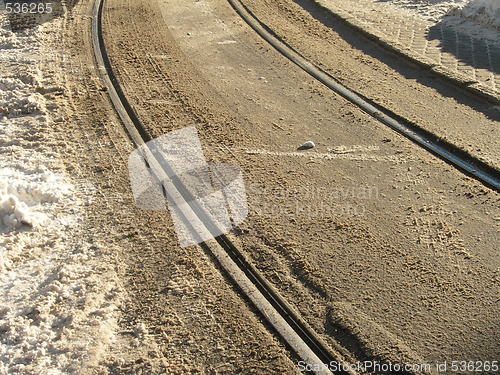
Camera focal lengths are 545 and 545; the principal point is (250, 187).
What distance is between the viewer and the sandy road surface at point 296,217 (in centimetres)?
371

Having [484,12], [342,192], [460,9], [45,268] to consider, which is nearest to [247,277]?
[342,192]

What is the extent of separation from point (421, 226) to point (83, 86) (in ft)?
15.0

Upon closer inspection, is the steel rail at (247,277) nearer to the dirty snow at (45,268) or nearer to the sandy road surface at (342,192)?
the sandy road surface at (342,192)

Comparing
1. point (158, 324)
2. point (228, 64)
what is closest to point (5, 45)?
point (228, 64)

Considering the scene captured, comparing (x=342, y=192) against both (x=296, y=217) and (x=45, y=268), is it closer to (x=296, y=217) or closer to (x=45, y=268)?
(x=296, y=217)

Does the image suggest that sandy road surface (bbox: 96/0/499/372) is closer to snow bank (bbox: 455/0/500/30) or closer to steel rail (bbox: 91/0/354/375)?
steel rail (bbox: 91/0/354/375)

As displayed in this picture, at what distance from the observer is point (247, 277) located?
4.21 m

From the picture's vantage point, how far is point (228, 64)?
7551 mm

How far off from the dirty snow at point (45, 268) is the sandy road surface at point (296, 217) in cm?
15

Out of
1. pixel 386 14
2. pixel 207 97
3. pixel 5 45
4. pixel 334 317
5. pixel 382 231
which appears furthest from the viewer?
pixel 386 14

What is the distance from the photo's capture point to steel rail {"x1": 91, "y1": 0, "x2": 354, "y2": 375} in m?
3.64

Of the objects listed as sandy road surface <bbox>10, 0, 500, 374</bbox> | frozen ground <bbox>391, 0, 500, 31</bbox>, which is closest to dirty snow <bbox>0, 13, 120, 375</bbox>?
sandy road surface <bbox>10, 0, 500, 374</bbox>

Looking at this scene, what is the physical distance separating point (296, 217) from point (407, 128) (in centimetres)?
209

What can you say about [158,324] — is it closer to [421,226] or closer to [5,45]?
[421,226]
